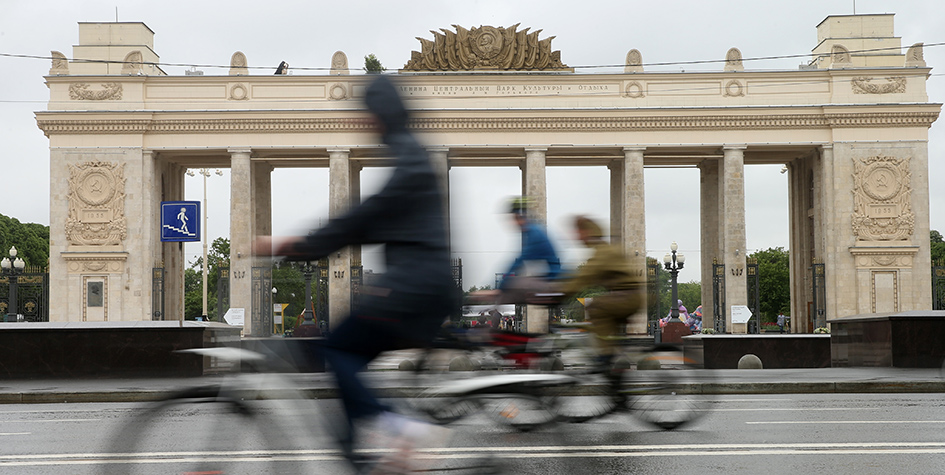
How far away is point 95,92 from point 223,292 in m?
11.5

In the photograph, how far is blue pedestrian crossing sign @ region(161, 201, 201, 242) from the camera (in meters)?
17.4

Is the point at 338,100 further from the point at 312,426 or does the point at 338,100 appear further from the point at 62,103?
the point at 312,426

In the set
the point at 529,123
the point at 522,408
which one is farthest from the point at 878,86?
the point at 522,408

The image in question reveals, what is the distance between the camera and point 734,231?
47312 millimetres

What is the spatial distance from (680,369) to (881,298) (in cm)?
4145

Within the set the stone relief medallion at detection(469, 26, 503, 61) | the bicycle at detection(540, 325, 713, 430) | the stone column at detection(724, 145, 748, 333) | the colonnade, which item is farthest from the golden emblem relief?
the bicycle at detection(540, 325, 713, 430)

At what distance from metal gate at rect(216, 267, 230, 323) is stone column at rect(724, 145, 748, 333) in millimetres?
22384

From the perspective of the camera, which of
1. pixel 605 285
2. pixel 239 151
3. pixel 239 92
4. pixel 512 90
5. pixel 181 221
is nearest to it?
pixel 605 285

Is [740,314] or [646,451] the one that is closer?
[646,451]

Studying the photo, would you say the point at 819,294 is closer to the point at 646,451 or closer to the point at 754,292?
the point at 754,292

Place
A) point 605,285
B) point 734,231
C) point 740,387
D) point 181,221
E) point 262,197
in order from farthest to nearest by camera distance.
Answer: point 262,197 < point 734,231 < point 181,221 < point 740,387 < point 605,285

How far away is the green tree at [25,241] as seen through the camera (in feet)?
256

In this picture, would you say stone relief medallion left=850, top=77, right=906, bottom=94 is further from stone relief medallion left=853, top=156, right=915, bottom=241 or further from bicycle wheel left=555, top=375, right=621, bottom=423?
bicycle wheel left=555, top=375, right=621, bottom=423

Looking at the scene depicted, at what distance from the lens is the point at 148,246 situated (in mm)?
47156
